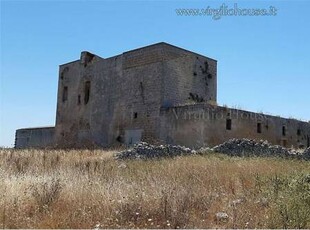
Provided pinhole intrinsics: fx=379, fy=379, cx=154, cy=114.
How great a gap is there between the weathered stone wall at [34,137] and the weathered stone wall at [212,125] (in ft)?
49.5

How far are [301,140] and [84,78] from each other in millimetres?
17067

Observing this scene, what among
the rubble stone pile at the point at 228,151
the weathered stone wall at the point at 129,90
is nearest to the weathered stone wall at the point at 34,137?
the weathered stone wall at the point at 129,90

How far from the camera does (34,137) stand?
37.8 m

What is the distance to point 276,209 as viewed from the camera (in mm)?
5746

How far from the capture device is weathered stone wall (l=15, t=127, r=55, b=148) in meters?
35.7

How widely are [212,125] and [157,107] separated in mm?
3973

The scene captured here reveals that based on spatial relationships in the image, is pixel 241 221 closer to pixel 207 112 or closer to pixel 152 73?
pixel 207 112

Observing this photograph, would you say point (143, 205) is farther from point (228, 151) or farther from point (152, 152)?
point (228, 151)

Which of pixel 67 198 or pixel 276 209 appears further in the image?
pixel 67 198

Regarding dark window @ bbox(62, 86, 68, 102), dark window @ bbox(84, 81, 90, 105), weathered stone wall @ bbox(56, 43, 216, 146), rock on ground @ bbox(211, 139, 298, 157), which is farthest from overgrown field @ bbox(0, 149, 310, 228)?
dark window @ bbox(62, 86, 68, 102)

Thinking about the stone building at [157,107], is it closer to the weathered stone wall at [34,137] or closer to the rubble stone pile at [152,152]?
the rubble stone pile at [152,152]

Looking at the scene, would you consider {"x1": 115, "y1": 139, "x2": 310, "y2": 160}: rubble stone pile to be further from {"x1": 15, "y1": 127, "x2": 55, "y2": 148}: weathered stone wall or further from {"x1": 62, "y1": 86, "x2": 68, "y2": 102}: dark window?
{"x1": 15, "y1": 127, "x2": 55, "y2": 148}: weathered stone wall

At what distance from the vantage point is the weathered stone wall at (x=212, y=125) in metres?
21.2

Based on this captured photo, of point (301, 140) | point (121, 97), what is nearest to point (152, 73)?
point (121, 97)
